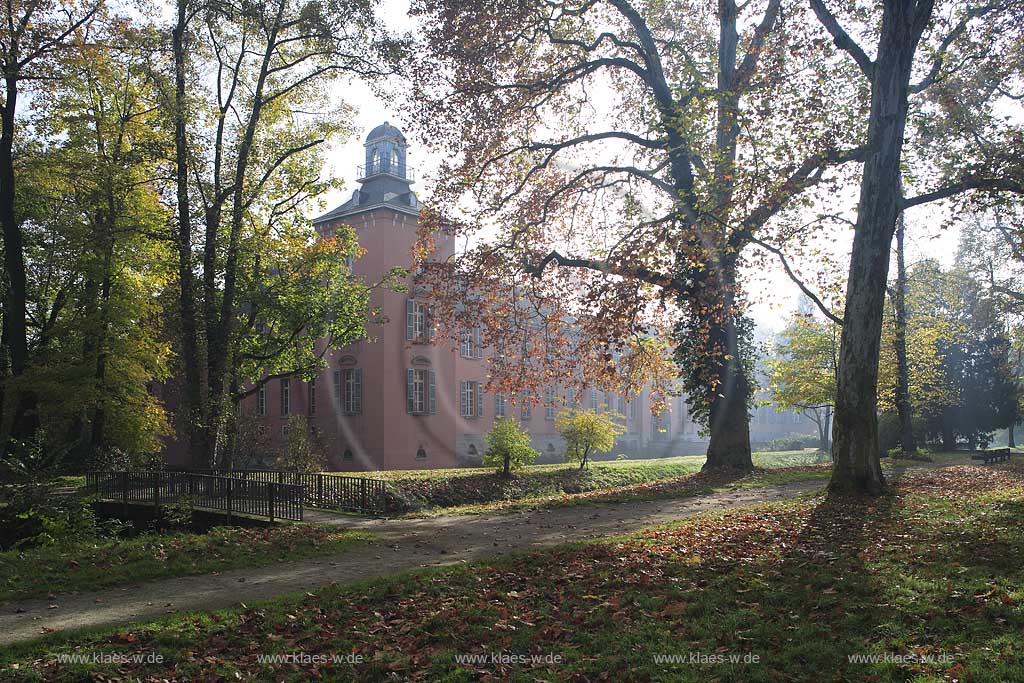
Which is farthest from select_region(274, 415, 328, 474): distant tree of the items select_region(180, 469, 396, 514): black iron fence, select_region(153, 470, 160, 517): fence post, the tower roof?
the tower roof

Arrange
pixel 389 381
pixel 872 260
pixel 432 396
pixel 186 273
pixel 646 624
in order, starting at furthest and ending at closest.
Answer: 1. pixel 432 396
2. pixel 389 381
3. pixel 186 273
4. pixel 872 260
5. pixel 646 624

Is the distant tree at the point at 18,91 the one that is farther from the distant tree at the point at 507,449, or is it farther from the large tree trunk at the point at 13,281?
the distant tree at the point at 507,449

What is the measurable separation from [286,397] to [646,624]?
1428 inches

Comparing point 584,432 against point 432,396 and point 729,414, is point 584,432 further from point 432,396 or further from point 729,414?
point 432,396

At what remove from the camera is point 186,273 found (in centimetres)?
2058

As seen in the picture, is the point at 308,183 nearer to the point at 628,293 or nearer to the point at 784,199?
the point at 628,293

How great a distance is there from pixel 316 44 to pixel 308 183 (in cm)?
500

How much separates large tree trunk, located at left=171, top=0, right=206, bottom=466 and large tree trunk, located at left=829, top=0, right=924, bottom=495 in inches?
654

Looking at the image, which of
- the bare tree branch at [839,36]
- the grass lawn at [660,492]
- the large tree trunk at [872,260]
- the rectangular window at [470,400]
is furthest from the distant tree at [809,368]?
the large tree trunk at [872,260]

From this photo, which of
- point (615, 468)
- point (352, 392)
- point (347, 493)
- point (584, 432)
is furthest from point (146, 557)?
point (352, 392)

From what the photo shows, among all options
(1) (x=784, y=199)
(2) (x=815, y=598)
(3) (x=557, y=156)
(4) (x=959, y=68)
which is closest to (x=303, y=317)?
(3) (x=557, y=156)

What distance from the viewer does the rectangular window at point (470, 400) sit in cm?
3806

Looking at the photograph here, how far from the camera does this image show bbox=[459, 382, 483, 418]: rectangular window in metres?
38.1

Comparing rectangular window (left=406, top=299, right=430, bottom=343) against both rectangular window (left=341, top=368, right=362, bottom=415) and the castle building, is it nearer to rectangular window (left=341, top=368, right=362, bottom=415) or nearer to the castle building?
the castle building
